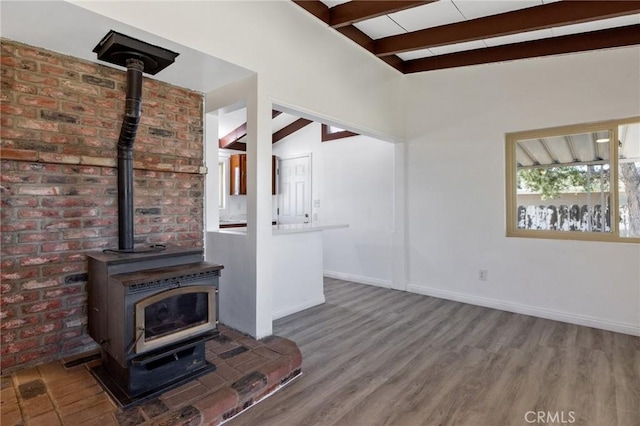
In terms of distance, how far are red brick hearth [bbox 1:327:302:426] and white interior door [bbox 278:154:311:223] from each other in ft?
12.6

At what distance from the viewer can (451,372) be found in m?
2.49

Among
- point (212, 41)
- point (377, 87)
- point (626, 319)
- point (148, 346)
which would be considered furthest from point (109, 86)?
point (626, 319)

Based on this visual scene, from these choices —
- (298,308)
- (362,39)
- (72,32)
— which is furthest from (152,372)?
(362,39)

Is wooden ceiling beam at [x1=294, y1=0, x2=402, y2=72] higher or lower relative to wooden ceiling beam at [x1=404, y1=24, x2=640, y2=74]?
higher

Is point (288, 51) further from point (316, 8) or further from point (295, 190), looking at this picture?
point (295, 190)

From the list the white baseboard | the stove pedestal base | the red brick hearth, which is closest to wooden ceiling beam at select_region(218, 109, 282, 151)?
the white baseboard

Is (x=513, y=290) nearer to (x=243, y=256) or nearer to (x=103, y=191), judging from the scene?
(x=243, y=256)

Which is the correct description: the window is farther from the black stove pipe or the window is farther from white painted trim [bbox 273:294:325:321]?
the black stove pipe

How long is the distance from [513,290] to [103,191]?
4.22 metres

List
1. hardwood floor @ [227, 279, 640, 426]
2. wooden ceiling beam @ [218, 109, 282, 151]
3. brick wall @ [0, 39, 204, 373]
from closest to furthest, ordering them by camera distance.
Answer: hardwood floor @ [227, 279, 640, 426] → brick wall @ [0, 39, 204, 373] → wooden ceiling beam @ [218, 109, 282, 151]

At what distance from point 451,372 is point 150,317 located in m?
2.10

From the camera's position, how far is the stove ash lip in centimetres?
219

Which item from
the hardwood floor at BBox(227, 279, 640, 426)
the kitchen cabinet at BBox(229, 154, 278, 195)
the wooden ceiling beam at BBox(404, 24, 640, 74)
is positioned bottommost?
the hardwood floor at BBox(227, 279, 640, 426)

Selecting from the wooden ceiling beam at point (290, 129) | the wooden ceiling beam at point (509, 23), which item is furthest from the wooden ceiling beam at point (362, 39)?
the wooden ceiling beam at point (290, 129)
